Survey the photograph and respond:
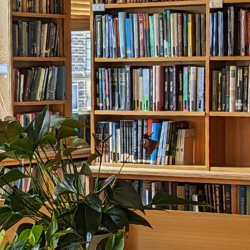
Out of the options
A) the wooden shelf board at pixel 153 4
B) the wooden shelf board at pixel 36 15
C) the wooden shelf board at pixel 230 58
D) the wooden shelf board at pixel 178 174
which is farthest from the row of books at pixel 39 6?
the wooden shelf board at pixel 230 58

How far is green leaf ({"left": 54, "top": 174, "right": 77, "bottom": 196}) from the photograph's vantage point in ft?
4.49

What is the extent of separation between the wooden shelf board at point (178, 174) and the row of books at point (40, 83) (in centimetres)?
103

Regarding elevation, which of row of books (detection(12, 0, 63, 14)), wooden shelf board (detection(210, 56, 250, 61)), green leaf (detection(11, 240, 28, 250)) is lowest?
green leaf (detection(11, 240, 28, 250))

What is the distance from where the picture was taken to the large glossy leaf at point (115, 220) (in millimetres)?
1369

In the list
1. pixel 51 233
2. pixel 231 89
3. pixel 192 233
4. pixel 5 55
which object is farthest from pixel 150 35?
pixel 51 233

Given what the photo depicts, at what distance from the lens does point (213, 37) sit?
3922 millimetres

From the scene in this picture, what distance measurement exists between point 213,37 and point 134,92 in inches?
26.3

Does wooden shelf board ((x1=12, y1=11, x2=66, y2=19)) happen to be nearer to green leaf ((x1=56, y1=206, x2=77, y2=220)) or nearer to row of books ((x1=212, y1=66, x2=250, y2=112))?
row of books ((x1=212, y1=66, x2=250, y2=112))

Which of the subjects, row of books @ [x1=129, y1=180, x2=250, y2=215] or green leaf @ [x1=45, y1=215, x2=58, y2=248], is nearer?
green leaf @ [x1=45, y1=215, x2=58, y2=248]

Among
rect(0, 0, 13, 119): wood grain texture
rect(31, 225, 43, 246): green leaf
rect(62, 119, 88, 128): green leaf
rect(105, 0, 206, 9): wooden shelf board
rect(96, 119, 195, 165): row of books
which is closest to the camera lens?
rect(31, 225, 43, 246): green leaf

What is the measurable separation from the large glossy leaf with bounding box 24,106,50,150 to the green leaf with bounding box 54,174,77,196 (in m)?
0.11

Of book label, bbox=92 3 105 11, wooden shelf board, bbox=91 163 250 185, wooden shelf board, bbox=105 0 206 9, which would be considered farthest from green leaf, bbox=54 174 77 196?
book label, bbox=92 3 105 11

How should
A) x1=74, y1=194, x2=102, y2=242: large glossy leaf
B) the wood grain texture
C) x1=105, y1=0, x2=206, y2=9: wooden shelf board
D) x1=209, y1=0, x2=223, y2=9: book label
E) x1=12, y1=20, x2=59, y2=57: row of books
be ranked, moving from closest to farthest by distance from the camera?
x1=74, y1=194, x2=102, y2=242: large glossy leaf, x1=209, y1=0, x2=223, y2=9: book label, x1=105, y1=0, x2=206, y2=9: wooden shelf board, the wood grain texture, x1=12, y1=20, x2=59, y2=57: row of books

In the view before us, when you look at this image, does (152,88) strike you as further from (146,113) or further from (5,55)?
(5,55)
